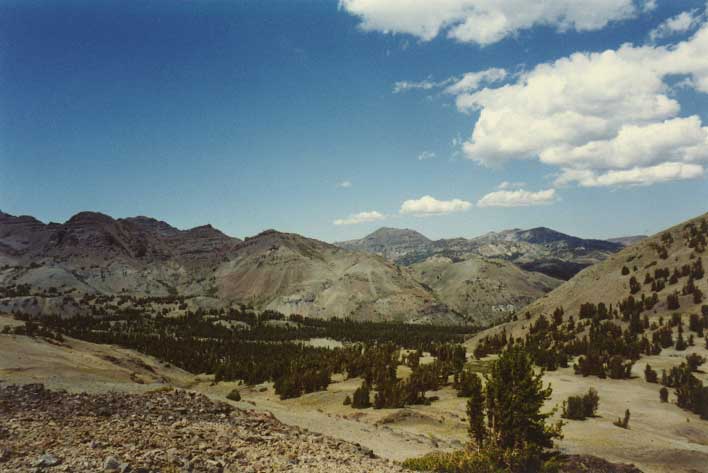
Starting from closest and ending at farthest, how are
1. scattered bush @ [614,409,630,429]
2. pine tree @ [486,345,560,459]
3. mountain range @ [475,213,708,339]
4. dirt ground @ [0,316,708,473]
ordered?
1. pine tree @ [486,345,560,459]
2. dirt ground @ [0,316,708,473]
3. scattered bush @ [614,409,630,429]
4. mountain range @ [475,213,708,339]

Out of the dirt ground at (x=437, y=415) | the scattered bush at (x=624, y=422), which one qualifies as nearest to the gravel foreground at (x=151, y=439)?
the dirt ground at (x=437, y=415)

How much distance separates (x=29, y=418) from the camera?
14414 mm

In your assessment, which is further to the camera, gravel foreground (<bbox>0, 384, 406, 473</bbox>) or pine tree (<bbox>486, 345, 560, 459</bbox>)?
pine tree (<bbox>486, 345, 560, 459</bbox>)

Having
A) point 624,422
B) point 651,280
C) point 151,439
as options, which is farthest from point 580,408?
point 651,280

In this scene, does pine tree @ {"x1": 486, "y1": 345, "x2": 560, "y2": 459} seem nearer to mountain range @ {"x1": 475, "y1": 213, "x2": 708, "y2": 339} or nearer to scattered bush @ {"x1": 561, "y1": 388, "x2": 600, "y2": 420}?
scattered bush @ {"x1": 561, "y1": 388, "x2": 600, "y2": 420}

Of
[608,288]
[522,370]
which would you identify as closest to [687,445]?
[522,370]

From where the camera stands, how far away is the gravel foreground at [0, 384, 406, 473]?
11.5 metres

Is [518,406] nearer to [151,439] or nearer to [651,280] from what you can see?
[151,439]

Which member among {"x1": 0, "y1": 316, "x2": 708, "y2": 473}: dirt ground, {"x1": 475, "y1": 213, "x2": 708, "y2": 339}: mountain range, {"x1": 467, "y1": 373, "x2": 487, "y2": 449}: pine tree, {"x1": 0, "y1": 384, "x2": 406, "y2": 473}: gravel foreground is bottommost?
{"x1": 0, "y1": 316, "x2": 708, "y2": 473}: dirt ground

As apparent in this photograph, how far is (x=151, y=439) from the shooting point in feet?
44.1

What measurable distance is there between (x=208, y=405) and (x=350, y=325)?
463 feet

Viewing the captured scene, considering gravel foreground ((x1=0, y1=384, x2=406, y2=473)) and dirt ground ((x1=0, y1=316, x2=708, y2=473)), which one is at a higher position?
gravel foreground ((x1=0, y1=384, x2=406, y2=473))

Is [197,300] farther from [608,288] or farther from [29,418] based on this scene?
[29,418]

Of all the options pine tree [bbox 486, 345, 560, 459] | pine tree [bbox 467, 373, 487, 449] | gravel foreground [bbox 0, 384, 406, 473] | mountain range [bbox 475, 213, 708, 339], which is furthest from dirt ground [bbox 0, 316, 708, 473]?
mountain range [bbox 475, 213, 708, 339]
